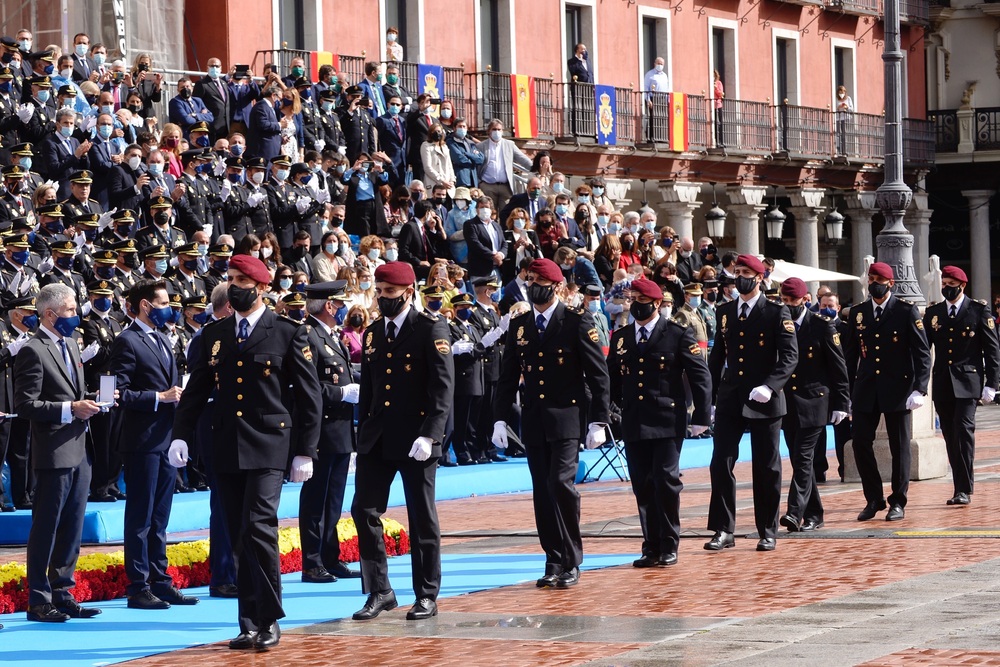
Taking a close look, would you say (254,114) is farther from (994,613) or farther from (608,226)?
(994,613)

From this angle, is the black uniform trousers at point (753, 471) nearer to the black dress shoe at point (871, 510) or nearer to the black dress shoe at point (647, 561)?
the black dress shoe at point (647, 561)

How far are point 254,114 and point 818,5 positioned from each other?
25834 mm

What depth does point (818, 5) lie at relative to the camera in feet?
154

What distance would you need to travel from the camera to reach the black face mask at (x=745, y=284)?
47.4 feet

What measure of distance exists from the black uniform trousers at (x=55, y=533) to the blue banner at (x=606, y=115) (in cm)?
2695

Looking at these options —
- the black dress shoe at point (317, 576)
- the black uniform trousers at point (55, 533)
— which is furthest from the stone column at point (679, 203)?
the black uniform trousers at point (55, 533)

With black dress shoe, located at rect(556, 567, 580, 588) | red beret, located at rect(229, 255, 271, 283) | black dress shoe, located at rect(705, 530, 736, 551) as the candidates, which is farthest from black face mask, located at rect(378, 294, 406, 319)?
black dress shoe, located at rect(705, 530, 736, 551)

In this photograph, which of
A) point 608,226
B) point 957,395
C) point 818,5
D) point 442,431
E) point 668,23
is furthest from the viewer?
point 818,5

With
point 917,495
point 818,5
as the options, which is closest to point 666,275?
point 917,495

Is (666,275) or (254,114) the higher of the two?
(254,114)

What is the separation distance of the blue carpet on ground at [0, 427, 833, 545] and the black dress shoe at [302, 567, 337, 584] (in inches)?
85.8

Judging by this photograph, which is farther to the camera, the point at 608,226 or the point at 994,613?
the point at 608,226

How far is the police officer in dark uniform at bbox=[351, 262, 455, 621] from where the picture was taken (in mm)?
11312

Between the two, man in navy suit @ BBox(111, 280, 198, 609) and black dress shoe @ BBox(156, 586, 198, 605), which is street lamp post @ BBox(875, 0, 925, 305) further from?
black dress shoe @ BBox(156, 586, 198, 605)
